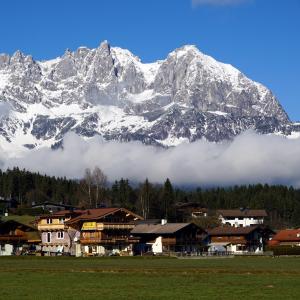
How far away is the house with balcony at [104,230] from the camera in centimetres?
13462

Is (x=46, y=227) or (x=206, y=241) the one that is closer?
(x=46, y=227)

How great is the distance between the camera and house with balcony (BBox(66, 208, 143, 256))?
134625 mm

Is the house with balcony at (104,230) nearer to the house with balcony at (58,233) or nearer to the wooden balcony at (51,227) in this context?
the house with balcony at (58,233)

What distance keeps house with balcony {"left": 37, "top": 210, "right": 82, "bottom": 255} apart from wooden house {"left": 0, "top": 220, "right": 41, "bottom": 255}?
109 inches

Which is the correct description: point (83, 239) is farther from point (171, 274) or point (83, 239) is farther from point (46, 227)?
point (171, 274)

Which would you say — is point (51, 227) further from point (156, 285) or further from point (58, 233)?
point (156, 285)

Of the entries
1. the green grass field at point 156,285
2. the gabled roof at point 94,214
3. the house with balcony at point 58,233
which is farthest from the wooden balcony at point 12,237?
the green grass field at point 156,285

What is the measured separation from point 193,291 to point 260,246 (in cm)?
13248

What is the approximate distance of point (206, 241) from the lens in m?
165

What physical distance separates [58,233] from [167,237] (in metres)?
20.7

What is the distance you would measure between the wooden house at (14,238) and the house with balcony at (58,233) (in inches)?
109

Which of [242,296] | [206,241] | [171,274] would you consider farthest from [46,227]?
[242,296]

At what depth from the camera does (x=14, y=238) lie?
458 ft

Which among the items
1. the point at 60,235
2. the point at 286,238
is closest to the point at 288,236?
the point at 286,238
